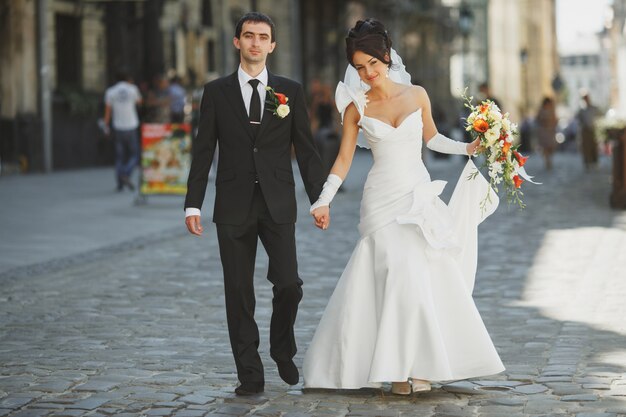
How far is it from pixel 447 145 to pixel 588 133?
24.5 meters

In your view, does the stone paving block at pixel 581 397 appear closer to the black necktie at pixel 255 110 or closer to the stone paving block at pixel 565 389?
the stone paving block at pixel 565 389

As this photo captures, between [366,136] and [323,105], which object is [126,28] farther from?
[366,136]

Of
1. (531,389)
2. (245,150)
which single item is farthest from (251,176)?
(531,389)

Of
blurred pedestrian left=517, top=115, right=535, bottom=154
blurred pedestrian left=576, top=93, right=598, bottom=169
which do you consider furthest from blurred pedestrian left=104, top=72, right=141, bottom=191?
blurred pedestrian left=517, top=115, right=535, bottom=154

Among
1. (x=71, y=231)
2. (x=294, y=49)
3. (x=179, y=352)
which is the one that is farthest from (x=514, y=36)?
(x=179, y=352)

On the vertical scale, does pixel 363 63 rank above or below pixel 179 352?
above

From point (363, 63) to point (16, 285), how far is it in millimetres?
4995

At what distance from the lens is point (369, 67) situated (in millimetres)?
5973

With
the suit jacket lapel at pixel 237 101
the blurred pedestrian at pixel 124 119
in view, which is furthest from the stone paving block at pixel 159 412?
the blurred pedestrian at pixel 124 119

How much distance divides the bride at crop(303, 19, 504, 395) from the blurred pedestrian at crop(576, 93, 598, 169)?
80.3ft

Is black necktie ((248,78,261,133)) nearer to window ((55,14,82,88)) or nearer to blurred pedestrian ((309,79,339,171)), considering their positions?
blurred pedestrian ((309,79,339,171))

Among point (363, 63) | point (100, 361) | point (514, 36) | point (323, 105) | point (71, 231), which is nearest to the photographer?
point (363, 63)

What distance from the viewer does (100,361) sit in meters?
6.99

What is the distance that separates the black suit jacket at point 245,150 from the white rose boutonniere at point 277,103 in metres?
0.03
